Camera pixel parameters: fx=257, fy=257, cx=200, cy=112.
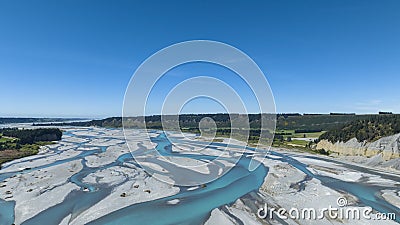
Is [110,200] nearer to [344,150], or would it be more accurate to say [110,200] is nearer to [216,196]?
[216,196]

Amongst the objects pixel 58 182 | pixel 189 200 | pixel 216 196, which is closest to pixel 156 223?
pixel 189 200

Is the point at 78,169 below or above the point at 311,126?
below

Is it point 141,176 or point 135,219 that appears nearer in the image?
point 135,219

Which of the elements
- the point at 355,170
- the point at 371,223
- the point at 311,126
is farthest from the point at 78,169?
the point at 311,126

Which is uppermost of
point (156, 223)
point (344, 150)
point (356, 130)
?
point (356, 130)

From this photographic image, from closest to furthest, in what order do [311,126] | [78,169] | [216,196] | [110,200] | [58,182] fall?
[110,200] → [216,196] → [58,182] → [78,169] → [311,126]

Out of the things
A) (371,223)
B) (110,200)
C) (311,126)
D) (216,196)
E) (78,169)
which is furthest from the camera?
(311,126)
